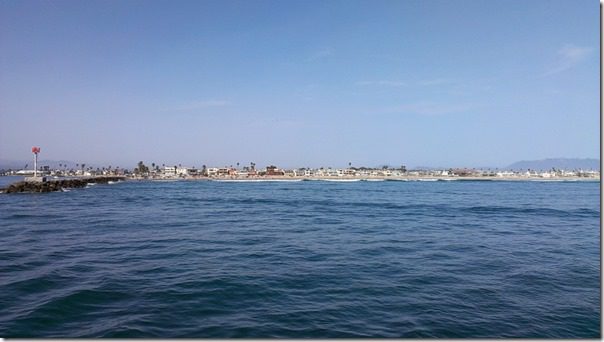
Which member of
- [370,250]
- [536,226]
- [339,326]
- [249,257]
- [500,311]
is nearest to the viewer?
[339,326]

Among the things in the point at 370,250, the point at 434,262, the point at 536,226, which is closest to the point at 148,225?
the point at 370,250

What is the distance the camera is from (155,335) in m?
7.09

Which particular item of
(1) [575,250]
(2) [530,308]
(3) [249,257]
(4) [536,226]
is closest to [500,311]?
(2) [530,308]

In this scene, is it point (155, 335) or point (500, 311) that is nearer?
point (155, 335)

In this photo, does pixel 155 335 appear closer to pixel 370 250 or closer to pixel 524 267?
pixel 370 250

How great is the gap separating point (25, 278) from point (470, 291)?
12.5 m

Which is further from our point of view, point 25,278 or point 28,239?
point 28,239

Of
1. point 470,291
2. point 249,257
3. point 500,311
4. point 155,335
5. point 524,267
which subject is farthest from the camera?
point 249,257

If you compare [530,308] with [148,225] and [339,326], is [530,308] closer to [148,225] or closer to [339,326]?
[339,326]

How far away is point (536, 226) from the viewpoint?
23969 mm

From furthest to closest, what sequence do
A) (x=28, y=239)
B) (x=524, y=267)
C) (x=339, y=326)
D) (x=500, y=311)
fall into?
1. (x=28, y=239)
2. (x=524, y=267)
3. (x=500, y=311)
4. (x=339, y=326)

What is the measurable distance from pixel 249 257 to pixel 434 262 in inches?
262

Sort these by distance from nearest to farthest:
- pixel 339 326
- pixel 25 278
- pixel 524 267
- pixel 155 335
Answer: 1. pixel 155 335
2. pixel 339 326
3. pixel 25 278
4. pixel 524 267

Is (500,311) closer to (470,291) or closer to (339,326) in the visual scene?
(470,291)
